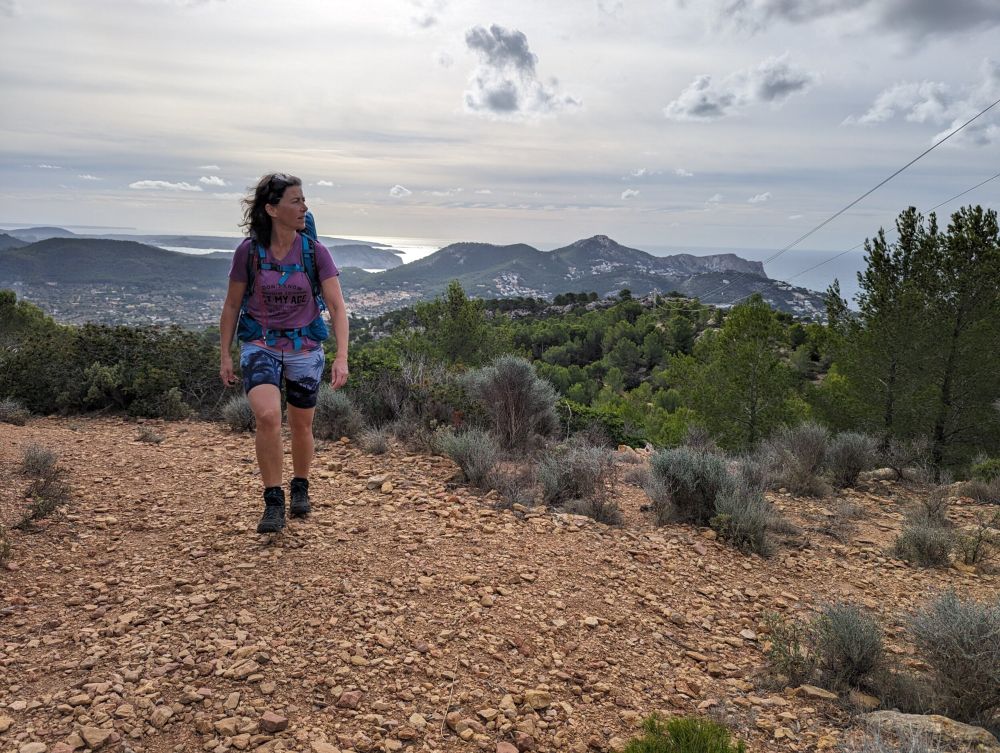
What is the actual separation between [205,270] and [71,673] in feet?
268

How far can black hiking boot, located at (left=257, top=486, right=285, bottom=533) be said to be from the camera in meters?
3.21

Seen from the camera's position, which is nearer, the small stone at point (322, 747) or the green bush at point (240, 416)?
the small stone at point (322, 747)

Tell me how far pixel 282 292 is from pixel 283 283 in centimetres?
5

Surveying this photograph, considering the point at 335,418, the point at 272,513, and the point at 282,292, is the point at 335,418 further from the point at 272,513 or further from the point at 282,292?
→ the point at 282,292

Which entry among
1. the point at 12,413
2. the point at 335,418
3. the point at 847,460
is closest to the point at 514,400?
the point at 335,418

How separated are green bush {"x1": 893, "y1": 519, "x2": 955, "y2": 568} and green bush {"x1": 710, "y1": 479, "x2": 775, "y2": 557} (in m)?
0.98

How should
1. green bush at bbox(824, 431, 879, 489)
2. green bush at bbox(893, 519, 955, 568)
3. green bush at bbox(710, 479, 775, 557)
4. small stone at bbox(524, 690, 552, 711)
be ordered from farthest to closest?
green bush at bbox(824, 431, 879, 489) → green bush at bbox(893, 519, 955, 568) → green bush at bbox(710, 479, 775, 557) → small stone at bbox(524, 690, 552, 711)

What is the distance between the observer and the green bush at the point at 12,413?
5836 mm

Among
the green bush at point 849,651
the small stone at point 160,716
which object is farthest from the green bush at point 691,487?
the small stone at point 160,716

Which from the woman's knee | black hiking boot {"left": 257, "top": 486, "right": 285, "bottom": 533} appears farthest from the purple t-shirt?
black hiking boot {"left": 257, "top": 486, "right": 285, "bottom": 533}

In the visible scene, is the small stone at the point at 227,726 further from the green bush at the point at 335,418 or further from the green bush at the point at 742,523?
the green bush at the point at 335,418

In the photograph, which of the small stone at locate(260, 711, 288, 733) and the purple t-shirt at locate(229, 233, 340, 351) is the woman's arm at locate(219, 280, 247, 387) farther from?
the small stone at locate(260, 711, 288, 733)

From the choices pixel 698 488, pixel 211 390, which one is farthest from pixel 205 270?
pixel 698 488

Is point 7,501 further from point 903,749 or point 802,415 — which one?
point 802,415
